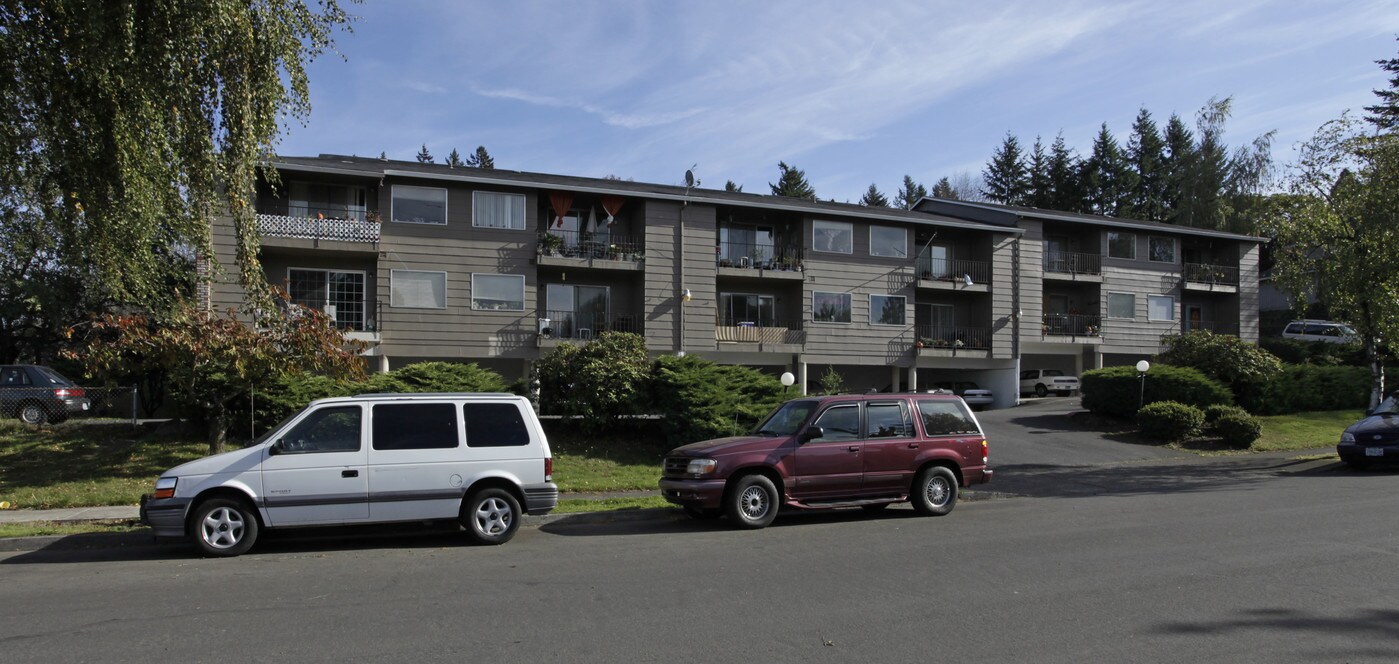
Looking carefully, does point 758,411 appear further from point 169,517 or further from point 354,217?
point 354,217

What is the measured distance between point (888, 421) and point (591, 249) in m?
17.8

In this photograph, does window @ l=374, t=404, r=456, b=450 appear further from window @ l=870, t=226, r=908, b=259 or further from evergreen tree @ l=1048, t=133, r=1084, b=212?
evergreen tree @ l=1048, t=133, r=1084, b=212

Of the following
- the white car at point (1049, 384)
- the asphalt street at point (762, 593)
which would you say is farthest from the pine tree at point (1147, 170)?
the asphalt street at point (762, 593)

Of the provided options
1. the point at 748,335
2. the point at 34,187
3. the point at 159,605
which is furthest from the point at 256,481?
the point at 748,335

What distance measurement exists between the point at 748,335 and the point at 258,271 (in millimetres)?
18814

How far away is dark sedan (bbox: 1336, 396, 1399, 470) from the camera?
1681 centimetres

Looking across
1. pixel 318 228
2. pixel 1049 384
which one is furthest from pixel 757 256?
pixel 1049 384

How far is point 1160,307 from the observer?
38.8 meters

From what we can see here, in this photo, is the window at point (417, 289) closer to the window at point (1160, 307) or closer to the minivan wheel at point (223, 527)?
the minivan wheel at point (223, 527)

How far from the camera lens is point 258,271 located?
44.1 ft

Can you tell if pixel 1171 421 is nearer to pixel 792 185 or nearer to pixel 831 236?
pixel 831 236

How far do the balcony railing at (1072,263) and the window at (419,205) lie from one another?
1001 inches

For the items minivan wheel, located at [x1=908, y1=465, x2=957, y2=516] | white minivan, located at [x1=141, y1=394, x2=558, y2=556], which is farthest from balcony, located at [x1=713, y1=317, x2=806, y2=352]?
white minivan, located at [x1=141, y1=394, x2=558, y2=556]

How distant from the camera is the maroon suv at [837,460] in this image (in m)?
11.0
